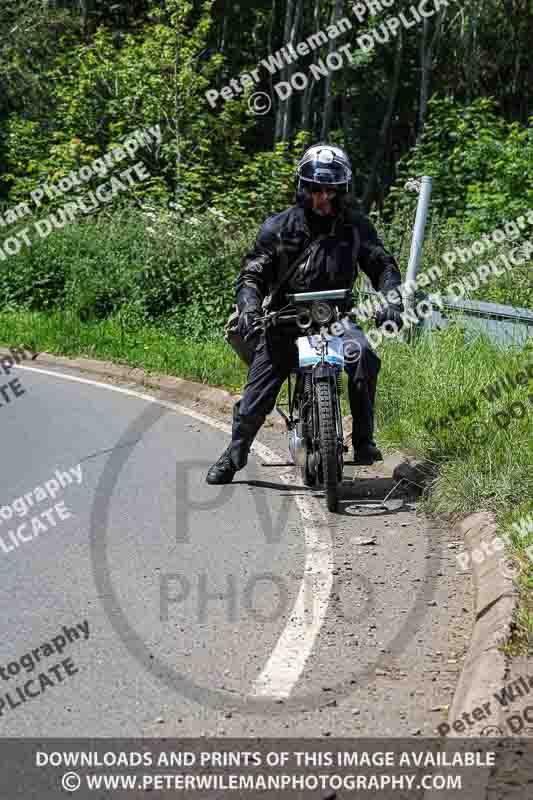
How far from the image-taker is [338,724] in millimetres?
3986

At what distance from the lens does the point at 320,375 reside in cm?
702

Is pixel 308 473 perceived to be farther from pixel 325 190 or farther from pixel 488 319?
pixel 488 319

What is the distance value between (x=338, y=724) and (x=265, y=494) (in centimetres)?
359

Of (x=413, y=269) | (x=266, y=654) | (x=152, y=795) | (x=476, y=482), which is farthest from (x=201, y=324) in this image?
(x=152, y=795)

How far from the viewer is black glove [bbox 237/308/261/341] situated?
23.1 feet

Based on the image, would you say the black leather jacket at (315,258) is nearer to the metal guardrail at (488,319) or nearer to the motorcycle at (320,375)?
the motorcycle at (320,375)

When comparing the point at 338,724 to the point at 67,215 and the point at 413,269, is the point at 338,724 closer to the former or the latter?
the point at 413,269

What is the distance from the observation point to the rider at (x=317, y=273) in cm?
715

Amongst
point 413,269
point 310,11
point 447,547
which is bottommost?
point 447,547

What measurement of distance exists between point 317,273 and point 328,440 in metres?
1.17

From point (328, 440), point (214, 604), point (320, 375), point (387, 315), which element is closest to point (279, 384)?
point (320, 375)

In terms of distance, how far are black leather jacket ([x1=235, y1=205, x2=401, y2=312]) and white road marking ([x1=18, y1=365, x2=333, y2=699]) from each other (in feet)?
4.76

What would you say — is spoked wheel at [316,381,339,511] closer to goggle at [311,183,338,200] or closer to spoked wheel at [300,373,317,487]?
spoked wheel at [300,373,317,487]

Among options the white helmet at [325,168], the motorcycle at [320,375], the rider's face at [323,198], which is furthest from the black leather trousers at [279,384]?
the white helmet at [325,168]
